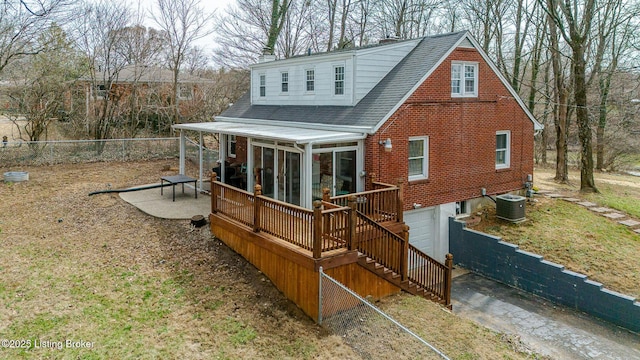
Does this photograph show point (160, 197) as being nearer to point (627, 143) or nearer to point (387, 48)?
point (387, 48)

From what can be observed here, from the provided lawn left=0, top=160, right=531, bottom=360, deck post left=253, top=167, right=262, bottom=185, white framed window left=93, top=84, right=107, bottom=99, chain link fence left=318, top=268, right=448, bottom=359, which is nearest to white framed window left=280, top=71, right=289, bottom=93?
deck post left=253, top=167, right=262, bottom=185

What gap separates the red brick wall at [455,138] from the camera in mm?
12289

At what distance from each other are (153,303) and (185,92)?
73.2ft

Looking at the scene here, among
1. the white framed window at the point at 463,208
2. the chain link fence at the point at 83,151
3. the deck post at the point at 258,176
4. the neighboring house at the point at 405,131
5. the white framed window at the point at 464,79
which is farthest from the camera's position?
the chain link fence at the point at 83,151

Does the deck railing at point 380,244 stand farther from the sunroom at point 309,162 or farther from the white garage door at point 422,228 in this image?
the white garage door at point 422,228

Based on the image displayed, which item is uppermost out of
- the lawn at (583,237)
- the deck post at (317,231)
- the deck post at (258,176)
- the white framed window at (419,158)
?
the white framed window at (419,158)

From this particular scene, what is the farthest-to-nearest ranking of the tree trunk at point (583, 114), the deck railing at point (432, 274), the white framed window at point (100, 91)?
the white framed window at point (100, 91) < the tree trunk at point (583, 114) < the deck railing at point (432, 274)

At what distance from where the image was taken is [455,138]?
13719mm

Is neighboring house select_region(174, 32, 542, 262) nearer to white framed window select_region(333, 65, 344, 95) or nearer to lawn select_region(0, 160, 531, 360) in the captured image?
white framed window select_region(333, 65, 344, 95)

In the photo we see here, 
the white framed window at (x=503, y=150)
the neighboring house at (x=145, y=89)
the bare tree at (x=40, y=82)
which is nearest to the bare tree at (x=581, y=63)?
the white framed window at (x=503, y=150)

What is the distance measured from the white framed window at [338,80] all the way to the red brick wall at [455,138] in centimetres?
245

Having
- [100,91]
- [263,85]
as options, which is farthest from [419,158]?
[100,91]

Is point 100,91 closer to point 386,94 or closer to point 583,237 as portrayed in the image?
point 386,94

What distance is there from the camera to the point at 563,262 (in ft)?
38.7
